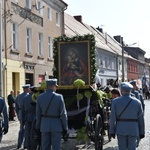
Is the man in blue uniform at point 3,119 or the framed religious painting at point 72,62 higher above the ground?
the framed religious painting at point 72,62

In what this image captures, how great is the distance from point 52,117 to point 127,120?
1520mm

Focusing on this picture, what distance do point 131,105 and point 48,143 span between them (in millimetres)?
1849

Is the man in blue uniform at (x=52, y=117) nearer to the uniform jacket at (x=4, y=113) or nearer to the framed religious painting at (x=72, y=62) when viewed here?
the uniform jacket at (x=4, y=113)

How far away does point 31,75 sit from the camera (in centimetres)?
2703

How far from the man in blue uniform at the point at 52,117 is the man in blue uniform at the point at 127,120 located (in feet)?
3.57

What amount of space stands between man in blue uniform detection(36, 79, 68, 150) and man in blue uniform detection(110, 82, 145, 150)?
42.8 inches

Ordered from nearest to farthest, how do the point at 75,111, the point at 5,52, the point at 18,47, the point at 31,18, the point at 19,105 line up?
1. the point at 75,111
2. the point at 19,105
3. the point at 5,52
4. the point at 18,47
5. the point at 31,18

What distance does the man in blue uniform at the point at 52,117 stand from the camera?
7691 mm

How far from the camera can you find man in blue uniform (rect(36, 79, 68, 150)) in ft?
25.2

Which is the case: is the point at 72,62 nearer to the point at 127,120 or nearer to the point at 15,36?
the point at 15,36

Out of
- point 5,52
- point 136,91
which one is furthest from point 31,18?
point 136,91

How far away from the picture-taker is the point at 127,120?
23.3 feet

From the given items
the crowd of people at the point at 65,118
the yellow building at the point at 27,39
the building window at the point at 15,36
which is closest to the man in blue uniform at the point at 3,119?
the crowd of people at the point at 65,118

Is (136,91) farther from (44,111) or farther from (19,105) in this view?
(44,111)
